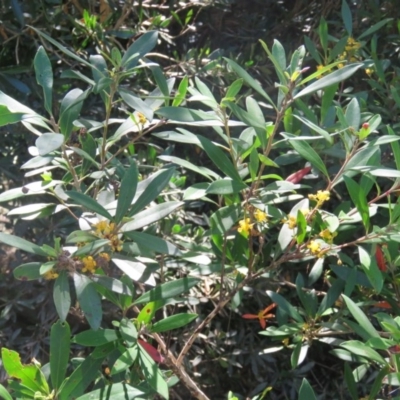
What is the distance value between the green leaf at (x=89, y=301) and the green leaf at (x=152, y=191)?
0.14 metres

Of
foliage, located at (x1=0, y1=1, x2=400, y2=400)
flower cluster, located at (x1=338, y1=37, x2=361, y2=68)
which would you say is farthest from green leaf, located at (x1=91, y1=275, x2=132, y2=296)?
flower cluster, located at (x1=338, y1=37, x2=361, y2=68)

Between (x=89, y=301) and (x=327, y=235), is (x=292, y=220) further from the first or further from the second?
(x=89, y=301)

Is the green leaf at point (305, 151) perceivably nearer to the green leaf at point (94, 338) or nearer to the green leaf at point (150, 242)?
the green leaf at point (150, 242)

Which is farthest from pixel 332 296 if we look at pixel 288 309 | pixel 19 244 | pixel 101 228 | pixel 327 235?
pixel 19 244

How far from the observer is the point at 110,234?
1.07 meters

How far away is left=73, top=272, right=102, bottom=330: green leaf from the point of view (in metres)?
1.02

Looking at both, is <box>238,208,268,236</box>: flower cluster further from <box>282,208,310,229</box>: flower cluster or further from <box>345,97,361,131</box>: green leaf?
<box>345,97,361,131</box>: green leaf

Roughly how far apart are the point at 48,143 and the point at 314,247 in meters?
0.51

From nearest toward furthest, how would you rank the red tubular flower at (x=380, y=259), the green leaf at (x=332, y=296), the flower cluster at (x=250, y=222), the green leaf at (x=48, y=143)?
the green leaf at (x=48, y=143) → the flower cluster at (x=250, y=222) → the red tubular flower at (x=380, y=259) → the green leaf at (x=332, y=296)

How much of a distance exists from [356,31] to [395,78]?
435mm

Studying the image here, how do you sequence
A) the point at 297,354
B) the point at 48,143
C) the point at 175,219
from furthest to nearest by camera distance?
1. the point at 175,219
2. the point at 297,354
3. the point at 48,143

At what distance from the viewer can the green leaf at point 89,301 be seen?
102 cm

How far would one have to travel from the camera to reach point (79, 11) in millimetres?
2020

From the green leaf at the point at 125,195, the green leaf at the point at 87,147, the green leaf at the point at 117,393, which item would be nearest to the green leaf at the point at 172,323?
the green leaf at the point at 117,393
